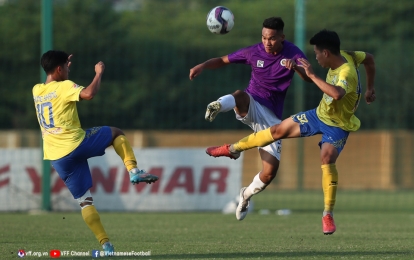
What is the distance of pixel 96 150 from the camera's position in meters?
8.68

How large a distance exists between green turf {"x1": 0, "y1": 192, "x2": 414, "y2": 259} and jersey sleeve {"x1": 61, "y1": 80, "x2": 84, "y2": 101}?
1.73m

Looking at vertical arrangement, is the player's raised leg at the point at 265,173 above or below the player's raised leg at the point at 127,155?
below

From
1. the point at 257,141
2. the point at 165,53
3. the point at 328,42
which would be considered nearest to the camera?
the point at 328,42

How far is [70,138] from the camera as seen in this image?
28.4ft

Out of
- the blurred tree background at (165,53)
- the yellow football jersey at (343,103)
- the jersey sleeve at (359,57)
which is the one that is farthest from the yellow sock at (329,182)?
the blurred tree background at (165,53)

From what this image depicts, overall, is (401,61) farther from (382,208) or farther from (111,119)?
(111,119)

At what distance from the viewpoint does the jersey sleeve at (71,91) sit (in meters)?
8.48

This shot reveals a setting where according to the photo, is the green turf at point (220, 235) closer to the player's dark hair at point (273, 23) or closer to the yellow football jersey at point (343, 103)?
the yellow football jersey at point (343, 103)

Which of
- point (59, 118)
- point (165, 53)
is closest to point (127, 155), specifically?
point (59, 118)

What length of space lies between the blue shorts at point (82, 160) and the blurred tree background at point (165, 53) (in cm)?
1042

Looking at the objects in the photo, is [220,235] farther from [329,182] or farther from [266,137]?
[329,182]

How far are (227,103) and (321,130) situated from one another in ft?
4.01

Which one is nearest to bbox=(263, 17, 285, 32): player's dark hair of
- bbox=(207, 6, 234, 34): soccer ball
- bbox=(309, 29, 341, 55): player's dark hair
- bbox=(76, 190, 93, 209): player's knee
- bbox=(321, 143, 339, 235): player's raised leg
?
bbox=(207, 6, 234, 34): soccer ball

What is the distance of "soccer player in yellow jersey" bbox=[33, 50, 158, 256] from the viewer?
8633 mm
